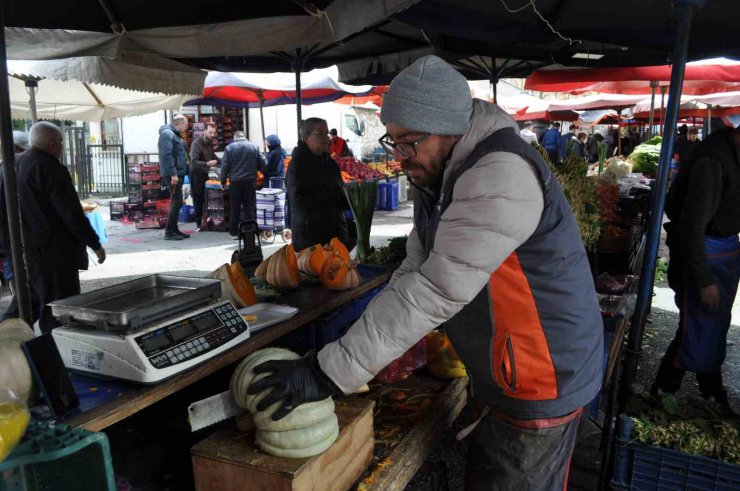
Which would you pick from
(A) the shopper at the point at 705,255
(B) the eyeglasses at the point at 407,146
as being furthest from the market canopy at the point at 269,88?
(B) the eyeglasses at the point at 407,146

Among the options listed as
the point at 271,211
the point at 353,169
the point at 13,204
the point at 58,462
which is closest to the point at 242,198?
the point at 271,211

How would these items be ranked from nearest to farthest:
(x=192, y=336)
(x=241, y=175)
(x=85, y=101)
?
(x=192, y=336)
(x=85, y=101)
(x=241, y=175)

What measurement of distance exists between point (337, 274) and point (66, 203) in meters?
3.05

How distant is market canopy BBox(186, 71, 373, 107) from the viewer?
371 inches

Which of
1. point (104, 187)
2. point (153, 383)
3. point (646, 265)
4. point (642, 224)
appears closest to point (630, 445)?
point (646, 265)

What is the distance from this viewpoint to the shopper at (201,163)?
11.5 meters

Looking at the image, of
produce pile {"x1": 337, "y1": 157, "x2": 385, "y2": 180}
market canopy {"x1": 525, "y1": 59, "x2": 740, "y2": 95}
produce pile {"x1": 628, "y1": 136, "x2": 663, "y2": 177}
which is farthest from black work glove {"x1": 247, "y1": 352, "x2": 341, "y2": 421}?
produce pile {"x1": 337, "y1": 157, "x2": 385, "y2": 180}

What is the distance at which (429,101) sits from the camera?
1.74 m

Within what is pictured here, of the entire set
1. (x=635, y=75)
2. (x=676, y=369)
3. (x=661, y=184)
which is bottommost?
(x=676, y=369)

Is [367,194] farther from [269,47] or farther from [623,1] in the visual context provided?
[623,1]

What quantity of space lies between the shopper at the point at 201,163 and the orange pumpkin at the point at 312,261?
9.06 m

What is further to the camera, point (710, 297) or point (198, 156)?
point (198, 156)

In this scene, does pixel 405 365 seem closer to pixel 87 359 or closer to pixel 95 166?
pixel 87 359

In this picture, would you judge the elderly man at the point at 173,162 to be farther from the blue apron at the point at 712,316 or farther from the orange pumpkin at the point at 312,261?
the blue apron at the point at 712,316
